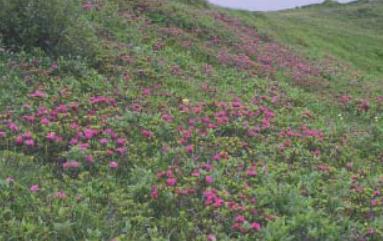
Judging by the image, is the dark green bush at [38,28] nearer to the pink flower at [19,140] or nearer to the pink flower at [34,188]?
the pink flower at [19,140]

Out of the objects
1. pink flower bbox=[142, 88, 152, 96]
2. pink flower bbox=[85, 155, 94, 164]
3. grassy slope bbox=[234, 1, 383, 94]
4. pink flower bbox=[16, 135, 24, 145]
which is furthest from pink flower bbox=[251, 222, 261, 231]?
grassy slope bbox=[234, 1, 383, 94]

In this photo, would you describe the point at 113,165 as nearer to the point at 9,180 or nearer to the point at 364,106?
the point at 9,180

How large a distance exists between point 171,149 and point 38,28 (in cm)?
605

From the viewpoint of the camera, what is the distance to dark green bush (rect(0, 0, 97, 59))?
577 inches

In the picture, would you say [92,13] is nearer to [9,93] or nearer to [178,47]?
[178,47]

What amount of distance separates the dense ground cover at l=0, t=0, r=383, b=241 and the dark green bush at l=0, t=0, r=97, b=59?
141 mm

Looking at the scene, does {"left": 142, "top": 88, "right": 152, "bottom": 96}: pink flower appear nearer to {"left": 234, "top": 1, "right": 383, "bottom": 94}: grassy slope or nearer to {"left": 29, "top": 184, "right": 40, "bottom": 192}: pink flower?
{"left": 29, "top": 184, "right": 40, "bottom": 192}: pink flower

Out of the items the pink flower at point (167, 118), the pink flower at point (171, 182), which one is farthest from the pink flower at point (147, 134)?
the pink flower at point (171, 182)

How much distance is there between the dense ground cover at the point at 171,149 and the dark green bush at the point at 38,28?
5.6 inches

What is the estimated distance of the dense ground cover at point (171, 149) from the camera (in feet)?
27.5

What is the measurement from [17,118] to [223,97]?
18.8ft

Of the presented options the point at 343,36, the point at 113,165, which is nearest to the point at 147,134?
the point at 113,165

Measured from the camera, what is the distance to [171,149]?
1070cm

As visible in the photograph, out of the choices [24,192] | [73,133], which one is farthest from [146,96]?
[24,192]
